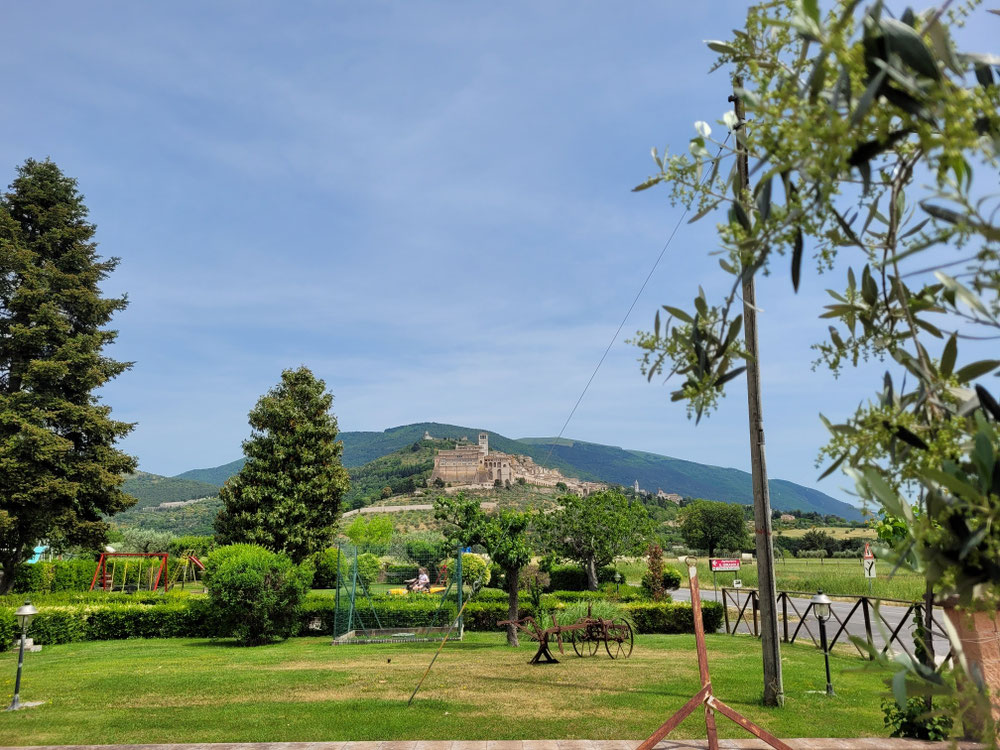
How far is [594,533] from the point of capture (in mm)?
28406

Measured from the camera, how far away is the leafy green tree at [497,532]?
14375 millimetres

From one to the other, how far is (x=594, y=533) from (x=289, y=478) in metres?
13.4

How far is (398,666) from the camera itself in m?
12.2

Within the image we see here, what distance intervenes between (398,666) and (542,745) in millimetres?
6320

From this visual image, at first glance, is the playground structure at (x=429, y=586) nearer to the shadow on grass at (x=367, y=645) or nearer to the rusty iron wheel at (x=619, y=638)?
the shadow on grass at (x=367, y=645)

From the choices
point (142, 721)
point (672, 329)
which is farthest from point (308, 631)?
point (672, 329)

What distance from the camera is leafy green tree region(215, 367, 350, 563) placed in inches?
1127

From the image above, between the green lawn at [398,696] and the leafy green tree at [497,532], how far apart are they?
68.4 inches

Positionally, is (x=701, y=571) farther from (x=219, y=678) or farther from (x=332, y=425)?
(x=219, y=678)

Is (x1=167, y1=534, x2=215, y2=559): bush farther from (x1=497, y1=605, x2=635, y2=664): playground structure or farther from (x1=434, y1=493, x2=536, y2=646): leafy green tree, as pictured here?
(x1=497, y1=605, x2=635, y2=664): playground structure

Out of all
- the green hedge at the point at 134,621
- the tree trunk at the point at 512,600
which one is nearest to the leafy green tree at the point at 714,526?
the tree trunk at the point at 512,600

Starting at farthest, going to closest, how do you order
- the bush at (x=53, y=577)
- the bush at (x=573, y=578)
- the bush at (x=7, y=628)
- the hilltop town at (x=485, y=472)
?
1. the hilltop town at (x=485, y=472)
2. the bush at (x=573, y=578)
3. the bush at (x=53, y=577)
4. the bush at (x=7, y=628)

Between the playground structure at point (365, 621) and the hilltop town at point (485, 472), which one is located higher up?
the hilltop town at point (485, 472)

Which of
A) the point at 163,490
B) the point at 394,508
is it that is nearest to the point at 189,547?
the point at 394,508
